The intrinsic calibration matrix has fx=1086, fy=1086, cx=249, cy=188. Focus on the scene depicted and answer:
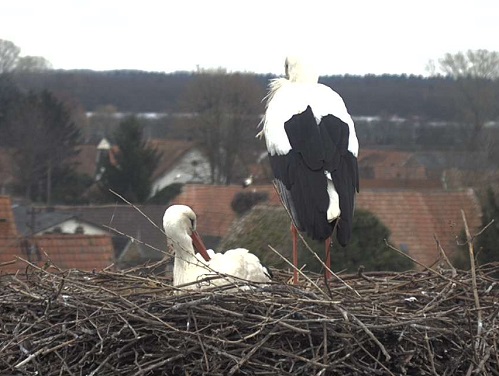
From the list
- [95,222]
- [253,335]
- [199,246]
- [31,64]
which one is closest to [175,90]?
[31,64]

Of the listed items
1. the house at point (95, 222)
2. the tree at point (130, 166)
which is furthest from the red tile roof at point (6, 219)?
the tree at point (130, 166)

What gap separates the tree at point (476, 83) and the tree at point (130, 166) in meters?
9.33

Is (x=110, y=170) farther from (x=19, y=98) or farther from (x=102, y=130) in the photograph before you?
(x=102, y=130)

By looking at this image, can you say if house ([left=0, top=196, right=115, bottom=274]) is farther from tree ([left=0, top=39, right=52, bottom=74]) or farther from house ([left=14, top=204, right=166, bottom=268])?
tree ([left=0, top=39, right=52, bottom=74])

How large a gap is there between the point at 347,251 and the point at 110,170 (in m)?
21.5

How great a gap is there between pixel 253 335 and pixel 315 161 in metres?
1.25

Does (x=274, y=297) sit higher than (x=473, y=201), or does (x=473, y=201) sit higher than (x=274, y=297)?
(x=274, y=297)

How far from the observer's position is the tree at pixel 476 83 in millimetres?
32531

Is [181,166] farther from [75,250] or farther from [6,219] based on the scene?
[75,250]

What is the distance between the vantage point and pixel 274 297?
3957mm

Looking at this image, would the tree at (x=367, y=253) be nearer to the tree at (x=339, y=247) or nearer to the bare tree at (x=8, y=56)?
the tree at (x=339, y=247)

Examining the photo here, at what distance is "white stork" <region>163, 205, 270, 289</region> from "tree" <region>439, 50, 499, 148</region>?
28.1 metres

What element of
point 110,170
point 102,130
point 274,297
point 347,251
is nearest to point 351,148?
point 274,297

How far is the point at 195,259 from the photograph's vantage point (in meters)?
4.78
